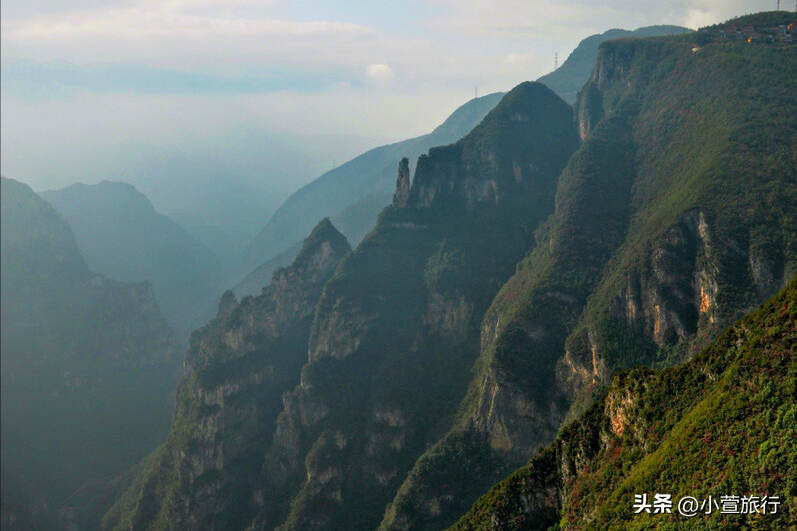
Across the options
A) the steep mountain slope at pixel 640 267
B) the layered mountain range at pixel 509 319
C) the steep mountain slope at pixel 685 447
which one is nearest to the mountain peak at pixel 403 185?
the layered mountain range at pixel 509 319

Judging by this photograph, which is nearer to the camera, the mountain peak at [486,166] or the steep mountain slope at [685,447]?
the steep mountain slope at [685,447]

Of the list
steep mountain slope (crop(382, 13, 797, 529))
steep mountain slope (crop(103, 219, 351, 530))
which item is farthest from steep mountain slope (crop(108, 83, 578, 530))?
steep mountain slope (crop(382, 13, 797, 529))

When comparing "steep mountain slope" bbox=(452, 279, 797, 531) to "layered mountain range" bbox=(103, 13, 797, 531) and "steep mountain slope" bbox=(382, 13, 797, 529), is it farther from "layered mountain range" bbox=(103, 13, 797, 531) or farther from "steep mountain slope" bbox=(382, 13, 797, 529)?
"steep mountain slope" bbox=(382, 13, 797, 529)

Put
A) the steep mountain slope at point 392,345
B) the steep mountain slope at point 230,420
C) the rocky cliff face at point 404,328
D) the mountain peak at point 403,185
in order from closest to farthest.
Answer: the rocky cliff face at point 404,328
the steep mountain slope at point 392,345
the steep mountain slope at point 230,420
the mountain peak at point 403,185

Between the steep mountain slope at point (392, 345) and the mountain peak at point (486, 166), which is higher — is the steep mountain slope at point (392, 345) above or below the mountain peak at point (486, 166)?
below

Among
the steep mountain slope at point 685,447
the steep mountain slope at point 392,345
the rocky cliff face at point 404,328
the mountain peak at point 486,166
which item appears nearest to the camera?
the steep mountain slope at point 685,447

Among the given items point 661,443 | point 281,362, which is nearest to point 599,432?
point 661,443

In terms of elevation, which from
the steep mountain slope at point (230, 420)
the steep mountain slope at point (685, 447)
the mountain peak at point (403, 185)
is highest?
the mountain peak at point (403, 185)

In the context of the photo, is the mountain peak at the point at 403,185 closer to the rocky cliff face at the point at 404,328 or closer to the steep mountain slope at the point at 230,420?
the rocky cliff face at the point at 404,328
